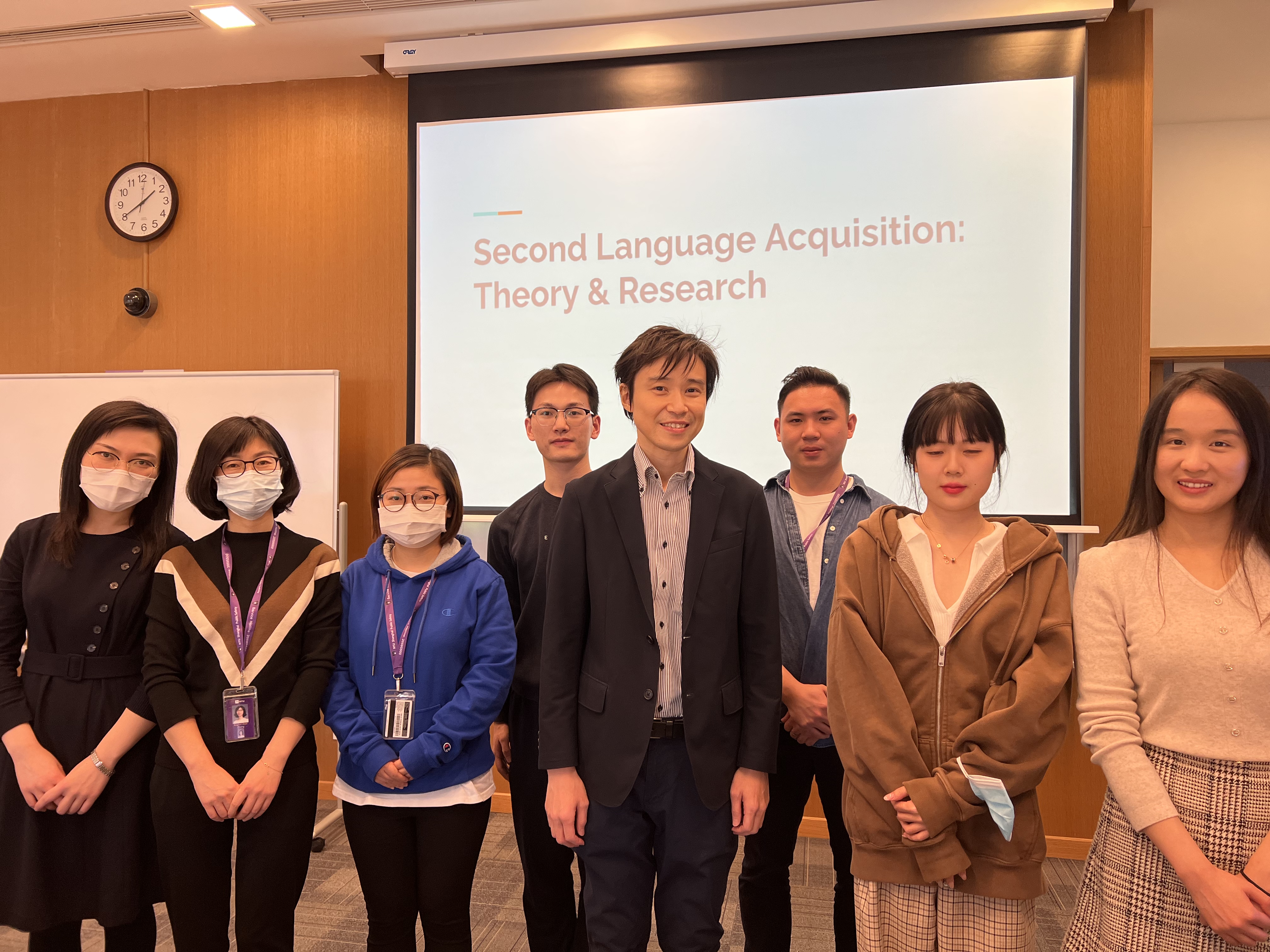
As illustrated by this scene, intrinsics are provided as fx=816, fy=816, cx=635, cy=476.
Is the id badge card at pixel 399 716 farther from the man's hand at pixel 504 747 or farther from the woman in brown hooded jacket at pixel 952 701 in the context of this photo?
the woman in brown hooded jacket at pixel 952 701

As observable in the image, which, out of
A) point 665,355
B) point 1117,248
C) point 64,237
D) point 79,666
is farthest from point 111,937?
point 1117,248

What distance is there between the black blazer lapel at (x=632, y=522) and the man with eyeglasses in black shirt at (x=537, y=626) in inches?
17.9

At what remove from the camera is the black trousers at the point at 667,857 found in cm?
170

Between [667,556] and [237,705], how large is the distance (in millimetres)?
1036

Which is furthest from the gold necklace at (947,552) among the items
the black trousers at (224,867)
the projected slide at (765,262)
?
the projected slide at (765,262)

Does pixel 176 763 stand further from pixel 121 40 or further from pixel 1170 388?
pixel 121 40

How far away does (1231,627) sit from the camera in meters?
1.52

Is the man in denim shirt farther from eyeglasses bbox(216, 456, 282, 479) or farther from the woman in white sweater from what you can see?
eyeglasses bbox(216, 456, 282, 479)

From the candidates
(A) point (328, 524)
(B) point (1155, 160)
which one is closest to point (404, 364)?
(A) point (328, 524)

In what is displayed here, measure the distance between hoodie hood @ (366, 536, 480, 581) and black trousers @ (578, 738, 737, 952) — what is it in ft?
2.20

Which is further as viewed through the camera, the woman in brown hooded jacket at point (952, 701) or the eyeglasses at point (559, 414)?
the eyeglasses at point (559, 414)

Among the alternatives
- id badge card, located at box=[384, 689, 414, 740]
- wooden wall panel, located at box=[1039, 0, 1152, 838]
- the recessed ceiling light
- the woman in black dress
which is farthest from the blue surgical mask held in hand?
the recessed ceiling light

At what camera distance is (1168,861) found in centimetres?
152

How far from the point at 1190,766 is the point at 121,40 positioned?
4.76 meters
